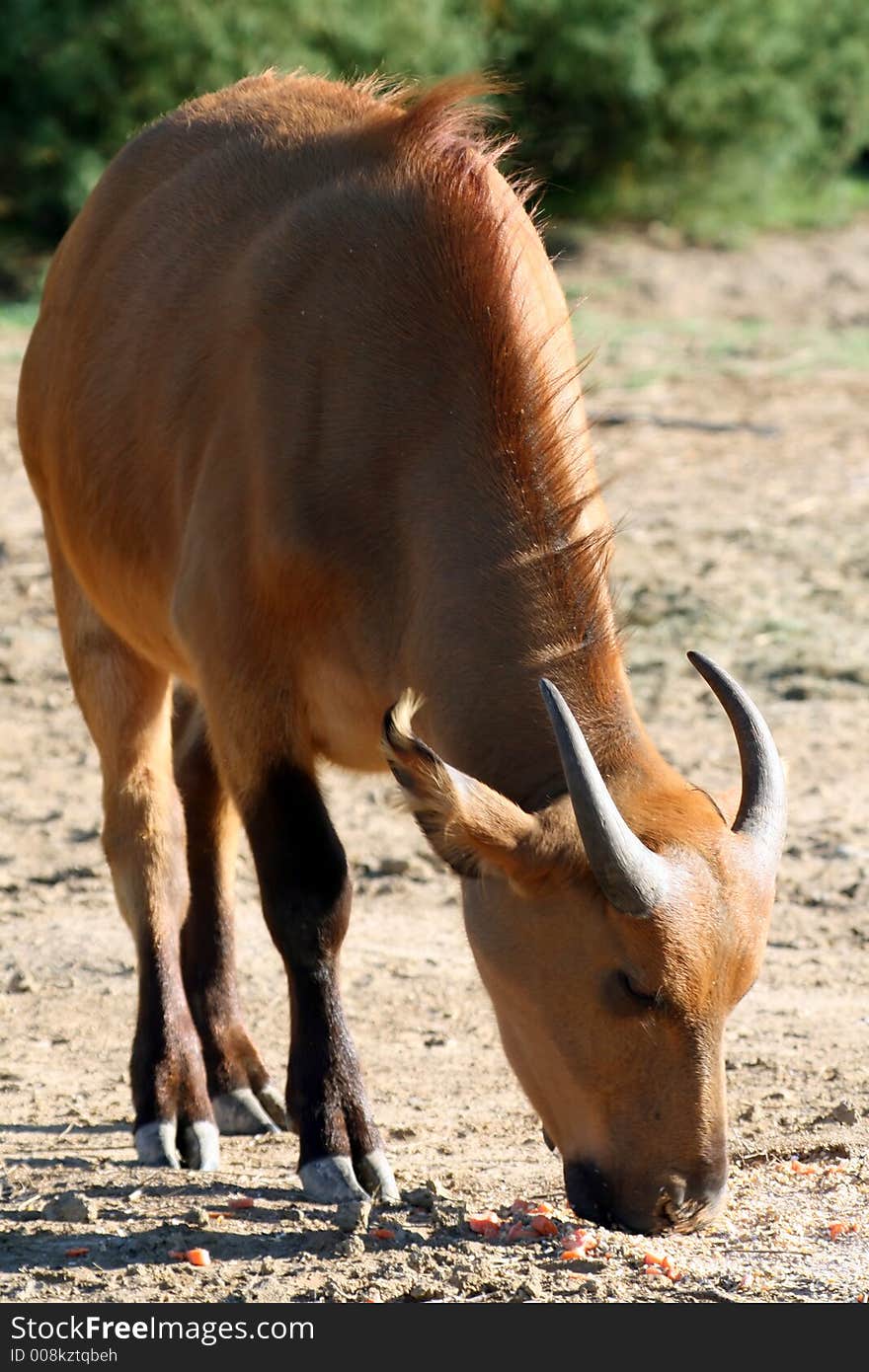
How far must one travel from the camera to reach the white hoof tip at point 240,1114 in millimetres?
5816

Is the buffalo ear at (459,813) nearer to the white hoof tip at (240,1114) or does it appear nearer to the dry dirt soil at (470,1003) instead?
the dry dirt soil at (470,1003)

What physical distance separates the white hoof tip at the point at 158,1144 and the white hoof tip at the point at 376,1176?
26.0 inches

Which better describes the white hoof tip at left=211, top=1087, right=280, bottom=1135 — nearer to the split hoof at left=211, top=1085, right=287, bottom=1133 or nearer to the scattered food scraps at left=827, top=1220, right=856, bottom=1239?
the split hoof at left=211, top=1085, right=287, bottom=1133

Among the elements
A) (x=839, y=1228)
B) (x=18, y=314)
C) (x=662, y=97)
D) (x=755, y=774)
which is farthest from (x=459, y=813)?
(x=662, y=97)

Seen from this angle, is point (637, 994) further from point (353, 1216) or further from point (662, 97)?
point (662, 97)

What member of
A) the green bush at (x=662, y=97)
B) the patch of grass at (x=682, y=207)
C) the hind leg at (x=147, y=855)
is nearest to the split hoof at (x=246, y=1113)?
the hind leg at (x=147, y=855)

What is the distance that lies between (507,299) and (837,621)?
5563 mm

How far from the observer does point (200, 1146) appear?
5469 mm

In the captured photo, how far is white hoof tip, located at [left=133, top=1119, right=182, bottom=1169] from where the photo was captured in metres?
5.36

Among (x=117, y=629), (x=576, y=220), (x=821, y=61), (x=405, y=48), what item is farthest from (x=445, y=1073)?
(x=821, y=61)

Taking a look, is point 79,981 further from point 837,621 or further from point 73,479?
point 837,621

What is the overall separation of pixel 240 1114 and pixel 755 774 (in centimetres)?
225

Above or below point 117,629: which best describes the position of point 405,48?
above

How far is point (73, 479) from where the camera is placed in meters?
6.13
